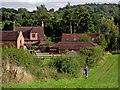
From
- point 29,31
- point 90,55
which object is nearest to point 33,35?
point 29,31

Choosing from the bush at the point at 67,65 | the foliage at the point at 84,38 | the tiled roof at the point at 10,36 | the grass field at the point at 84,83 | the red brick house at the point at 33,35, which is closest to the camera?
the grass field at the point at 84,83

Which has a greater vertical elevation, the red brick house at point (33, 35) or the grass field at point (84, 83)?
the red brick house at point (33, 35)

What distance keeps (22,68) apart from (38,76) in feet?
2.32

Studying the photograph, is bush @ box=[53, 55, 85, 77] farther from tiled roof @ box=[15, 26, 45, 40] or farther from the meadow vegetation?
tiled roof @ box=[15, 26, 45, 40]

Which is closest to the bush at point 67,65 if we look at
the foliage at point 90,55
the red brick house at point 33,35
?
the foliage at point 90,55

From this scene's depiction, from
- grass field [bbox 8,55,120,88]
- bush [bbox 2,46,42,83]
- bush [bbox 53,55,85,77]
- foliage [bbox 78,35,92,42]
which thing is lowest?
grass field [bbox 8,55,120,88]

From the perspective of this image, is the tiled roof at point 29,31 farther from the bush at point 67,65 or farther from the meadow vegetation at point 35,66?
the bush at point 67,65

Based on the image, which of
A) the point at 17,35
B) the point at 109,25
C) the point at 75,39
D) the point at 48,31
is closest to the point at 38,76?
the point at 17,35

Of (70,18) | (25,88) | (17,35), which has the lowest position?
(25,88)

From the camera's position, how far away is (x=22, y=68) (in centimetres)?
854

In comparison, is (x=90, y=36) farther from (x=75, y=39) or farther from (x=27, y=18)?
(x=27, y=18)

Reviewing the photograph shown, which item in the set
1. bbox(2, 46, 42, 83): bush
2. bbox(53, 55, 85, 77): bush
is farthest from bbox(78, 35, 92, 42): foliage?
bbox(2, 46, 42, 83): bush

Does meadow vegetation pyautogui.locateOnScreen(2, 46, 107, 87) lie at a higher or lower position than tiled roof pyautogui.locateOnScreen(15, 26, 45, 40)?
lower

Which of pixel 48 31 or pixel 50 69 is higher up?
pixel 48 31
